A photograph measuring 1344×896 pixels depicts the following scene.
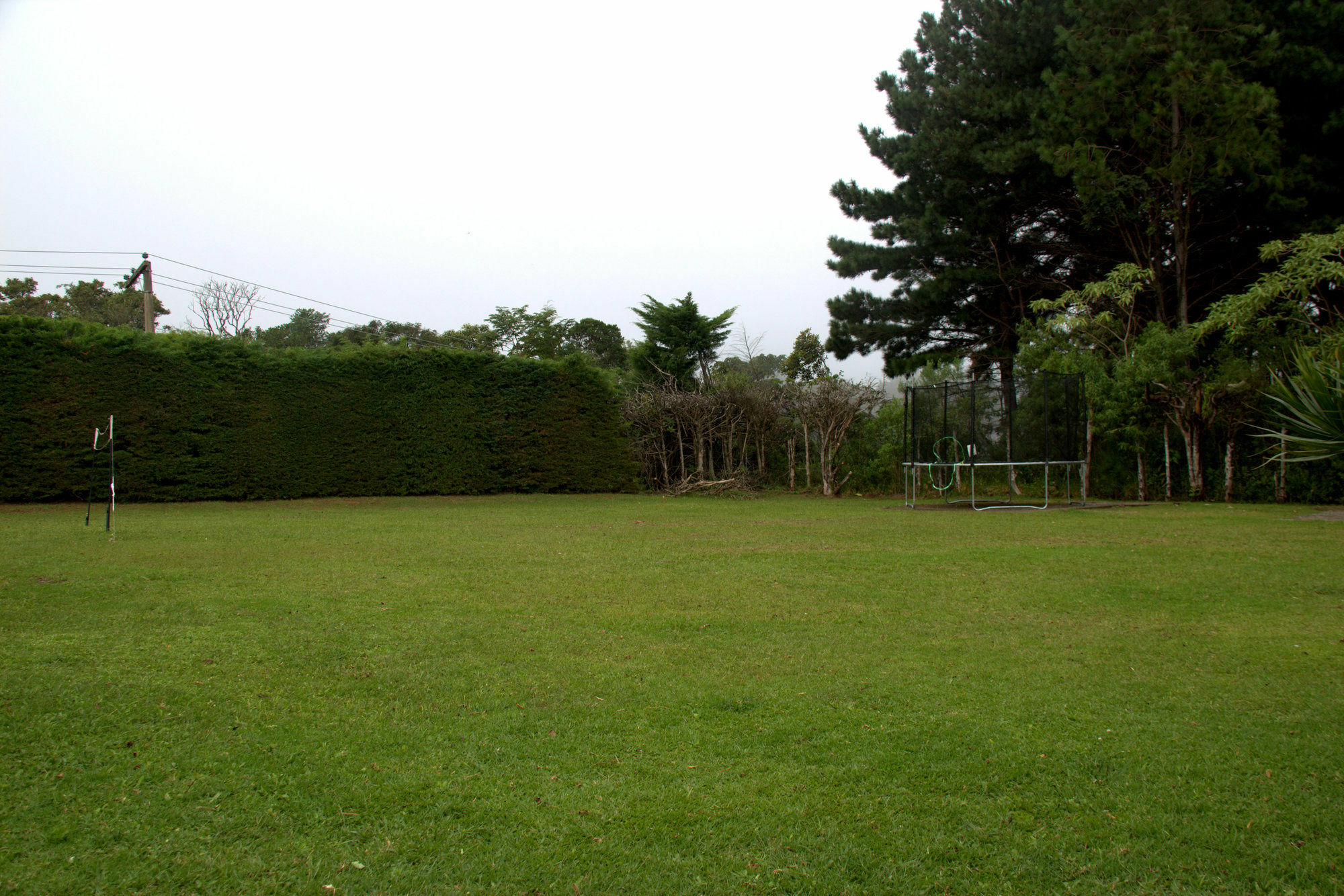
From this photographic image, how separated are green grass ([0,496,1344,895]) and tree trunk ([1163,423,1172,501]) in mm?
9348

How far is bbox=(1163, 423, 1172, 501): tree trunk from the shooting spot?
15.0 meters

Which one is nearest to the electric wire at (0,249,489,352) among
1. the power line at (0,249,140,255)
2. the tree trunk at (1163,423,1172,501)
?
the power line at (0,249,140,255)

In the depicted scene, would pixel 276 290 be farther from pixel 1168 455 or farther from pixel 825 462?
pixel 1168 455

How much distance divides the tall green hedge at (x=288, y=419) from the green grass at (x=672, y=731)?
29.3 ft

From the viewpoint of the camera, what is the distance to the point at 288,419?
16.0m

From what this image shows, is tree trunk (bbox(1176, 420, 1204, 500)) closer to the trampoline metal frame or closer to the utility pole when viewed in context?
the trampoline metal frame

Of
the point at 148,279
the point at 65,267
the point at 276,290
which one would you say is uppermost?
the point at 276,290

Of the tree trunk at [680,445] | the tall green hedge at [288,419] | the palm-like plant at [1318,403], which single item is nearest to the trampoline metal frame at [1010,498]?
the tree trunk at [680,445]

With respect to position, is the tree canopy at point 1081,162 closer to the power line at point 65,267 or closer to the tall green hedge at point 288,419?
the tall green hedge at point 288,419

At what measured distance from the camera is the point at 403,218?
24.2 m

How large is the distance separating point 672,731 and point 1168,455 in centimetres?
1537

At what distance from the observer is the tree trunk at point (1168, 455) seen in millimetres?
15047

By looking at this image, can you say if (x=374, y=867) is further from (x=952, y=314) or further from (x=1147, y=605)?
(x=952, y=314)

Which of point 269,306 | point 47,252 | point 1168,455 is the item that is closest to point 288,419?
point 1168,455
